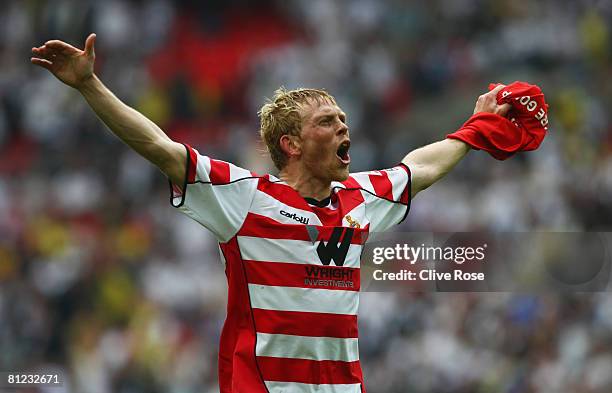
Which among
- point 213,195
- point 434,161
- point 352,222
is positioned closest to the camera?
point 213,195

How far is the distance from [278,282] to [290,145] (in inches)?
27.3

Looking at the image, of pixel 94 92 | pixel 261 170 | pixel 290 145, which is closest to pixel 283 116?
pixel 290 145

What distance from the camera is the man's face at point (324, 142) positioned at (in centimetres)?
493

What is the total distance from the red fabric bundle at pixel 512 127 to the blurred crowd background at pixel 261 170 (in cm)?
461

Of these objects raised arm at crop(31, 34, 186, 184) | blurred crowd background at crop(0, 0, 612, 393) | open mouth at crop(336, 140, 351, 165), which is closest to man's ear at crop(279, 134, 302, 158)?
open mouth at crop(336, 140, 351, 165)

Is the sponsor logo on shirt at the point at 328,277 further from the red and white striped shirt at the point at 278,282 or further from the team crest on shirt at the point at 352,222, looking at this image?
the team crest on shirt at the point at 352,222

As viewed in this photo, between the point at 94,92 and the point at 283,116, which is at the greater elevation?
the point at 283,116

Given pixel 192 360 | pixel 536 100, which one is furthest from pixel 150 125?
pixel 192 360

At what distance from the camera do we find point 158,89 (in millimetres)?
16125

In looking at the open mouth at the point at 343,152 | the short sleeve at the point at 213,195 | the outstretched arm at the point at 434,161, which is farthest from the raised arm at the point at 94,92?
the outstretched arm at the point at 434,161

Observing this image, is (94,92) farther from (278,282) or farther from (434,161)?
(434,161)

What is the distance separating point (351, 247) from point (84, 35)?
12526 millimetres

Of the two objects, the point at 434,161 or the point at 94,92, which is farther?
the point at 434,161

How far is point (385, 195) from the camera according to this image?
5.17 meters
